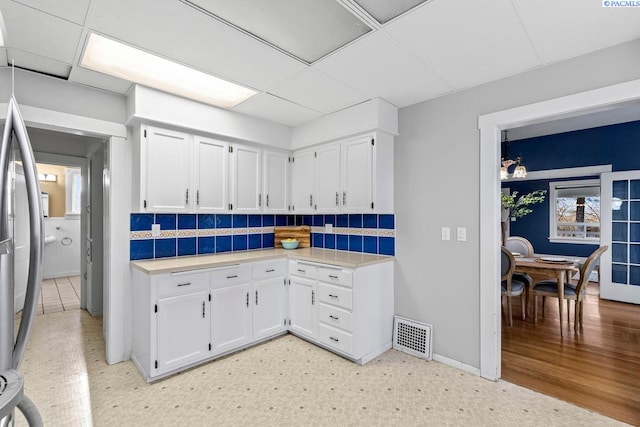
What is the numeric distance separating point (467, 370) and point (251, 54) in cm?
298

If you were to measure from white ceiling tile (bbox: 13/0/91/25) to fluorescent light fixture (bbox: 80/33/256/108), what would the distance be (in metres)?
0.20

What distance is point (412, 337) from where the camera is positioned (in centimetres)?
290

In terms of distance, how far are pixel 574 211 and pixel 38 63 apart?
8391 millimetres

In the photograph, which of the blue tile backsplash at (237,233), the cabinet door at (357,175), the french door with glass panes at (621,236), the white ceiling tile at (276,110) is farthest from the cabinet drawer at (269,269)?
the french door with glass panes at (621,236)

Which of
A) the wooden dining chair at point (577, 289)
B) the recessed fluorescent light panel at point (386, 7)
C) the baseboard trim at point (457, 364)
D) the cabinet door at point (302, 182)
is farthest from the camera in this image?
the cabinet door at point (302, 182)

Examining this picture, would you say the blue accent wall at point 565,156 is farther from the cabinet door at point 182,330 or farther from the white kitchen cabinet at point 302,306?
the cabinet door at point 182,330

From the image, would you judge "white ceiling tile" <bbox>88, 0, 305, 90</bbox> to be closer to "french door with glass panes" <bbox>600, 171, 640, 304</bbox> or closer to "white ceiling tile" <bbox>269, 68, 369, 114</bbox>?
"white ceiling tile" <bbox>269, 68, 369, 114</bbox>

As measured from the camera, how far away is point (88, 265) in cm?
404

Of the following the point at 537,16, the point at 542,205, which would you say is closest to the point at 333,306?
the point at 537,16

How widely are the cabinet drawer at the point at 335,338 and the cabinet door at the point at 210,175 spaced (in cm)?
157

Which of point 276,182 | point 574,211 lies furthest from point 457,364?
point 574,211

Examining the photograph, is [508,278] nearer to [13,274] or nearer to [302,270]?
[302,270]

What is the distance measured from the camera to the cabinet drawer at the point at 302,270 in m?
3.06

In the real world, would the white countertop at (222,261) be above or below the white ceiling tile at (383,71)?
below
